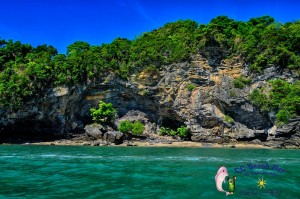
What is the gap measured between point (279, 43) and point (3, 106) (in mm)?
39934

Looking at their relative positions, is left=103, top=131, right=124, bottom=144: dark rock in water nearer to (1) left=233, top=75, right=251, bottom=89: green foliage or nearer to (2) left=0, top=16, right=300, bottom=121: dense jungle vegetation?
(2) left=0, top=16, right=300, bottom=121: dense jungle vegetation

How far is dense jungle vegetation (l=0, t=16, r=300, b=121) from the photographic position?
44062 mm

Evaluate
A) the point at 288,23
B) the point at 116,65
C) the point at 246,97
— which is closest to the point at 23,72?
the point at 116,65

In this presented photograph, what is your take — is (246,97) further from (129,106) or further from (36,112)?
(36,112)

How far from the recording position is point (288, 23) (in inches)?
1930

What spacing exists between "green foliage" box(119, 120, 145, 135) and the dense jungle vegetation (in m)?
7.80

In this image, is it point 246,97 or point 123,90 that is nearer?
point 246,97

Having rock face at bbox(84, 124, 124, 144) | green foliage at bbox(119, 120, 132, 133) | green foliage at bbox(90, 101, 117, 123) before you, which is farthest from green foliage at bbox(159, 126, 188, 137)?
rock face at bbox(84, 124, 124, 144)

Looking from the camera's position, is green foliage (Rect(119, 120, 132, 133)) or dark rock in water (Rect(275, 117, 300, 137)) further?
green foliage (Rect(119, 120, 132, 133))

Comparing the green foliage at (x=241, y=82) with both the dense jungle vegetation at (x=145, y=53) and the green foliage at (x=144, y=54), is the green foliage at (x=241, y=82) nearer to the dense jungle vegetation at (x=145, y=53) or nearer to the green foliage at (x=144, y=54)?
the green foliage at (x=144, y=54)

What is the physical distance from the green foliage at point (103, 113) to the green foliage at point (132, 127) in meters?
2.16

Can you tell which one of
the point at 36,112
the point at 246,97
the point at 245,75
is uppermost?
the point at 245,75

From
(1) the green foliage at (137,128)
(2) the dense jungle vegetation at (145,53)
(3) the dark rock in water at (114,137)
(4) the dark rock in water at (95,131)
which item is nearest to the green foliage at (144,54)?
(2) the dense jungle vegetation at (145,53)

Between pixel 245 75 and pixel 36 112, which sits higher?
pixel 245 75
